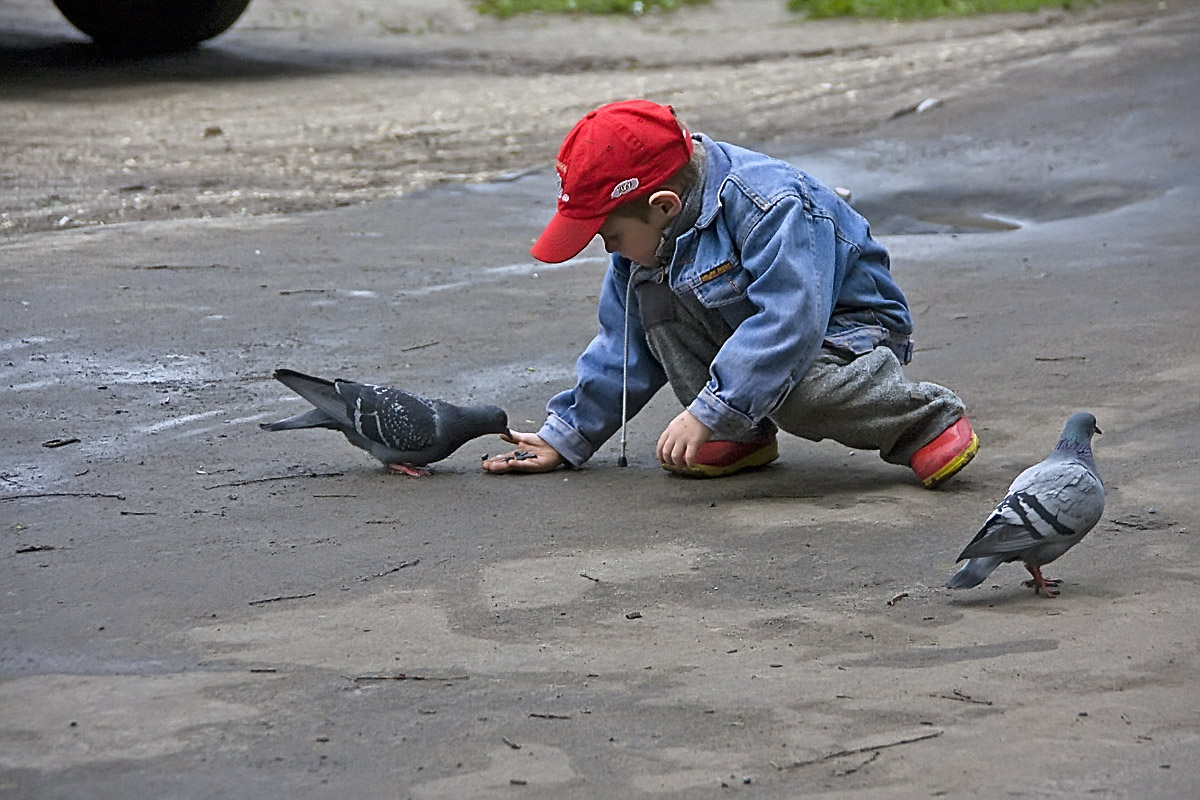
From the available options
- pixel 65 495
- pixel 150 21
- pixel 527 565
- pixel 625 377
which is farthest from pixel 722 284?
pixel 150 21

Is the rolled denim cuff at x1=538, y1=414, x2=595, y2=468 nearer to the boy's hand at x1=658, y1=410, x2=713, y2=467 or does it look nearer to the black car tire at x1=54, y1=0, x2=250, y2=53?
the boy's hand at x1=658, y1=410, x2=713, y2=467

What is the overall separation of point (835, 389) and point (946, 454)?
0.33 meters

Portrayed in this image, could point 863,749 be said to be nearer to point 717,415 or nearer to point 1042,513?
point 1042,513

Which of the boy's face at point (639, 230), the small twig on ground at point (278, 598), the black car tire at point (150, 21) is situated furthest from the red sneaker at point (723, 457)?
the black car tire at point (150, 21)

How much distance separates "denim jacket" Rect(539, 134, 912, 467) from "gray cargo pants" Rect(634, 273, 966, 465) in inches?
2.1

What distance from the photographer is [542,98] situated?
38.5 feet

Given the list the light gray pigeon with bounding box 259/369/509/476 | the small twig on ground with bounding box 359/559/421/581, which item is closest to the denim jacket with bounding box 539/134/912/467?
the light gray pigeon with bounding box 259/369/509/476

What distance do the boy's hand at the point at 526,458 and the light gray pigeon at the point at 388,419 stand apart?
0.11 m

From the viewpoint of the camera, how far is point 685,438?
3.42 m

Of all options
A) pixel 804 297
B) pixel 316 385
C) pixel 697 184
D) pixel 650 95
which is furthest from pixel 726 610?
pixel 650 95

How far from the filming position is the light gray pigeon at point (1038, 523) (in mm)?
2811

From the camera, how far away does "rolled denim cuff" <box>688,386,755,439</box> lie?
339 centimetres

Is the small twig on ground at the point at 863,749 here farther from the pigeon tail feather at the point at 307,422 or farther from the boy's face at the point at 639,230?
the pigeon tail feather at the point at 307,422

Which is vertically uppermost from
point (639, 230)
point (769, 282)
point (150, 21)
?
point (150, 21)
